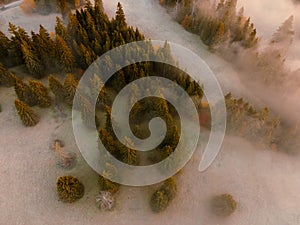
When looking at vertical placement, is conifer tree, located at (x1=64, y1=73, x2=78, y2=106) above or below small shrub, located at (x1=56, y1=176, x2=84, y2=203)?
above

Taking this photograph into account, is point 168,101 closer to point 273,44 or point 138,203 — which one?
point 138,203

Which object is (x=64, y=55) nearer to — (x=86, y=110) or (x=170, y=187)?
(x=86, y=110)

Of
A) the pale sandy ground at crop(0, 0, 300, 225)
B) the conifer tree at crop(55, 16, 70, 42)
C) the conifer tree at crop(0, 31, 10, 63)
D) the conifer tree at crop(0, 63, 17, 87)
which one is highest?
the conifer tree at crop(55, 16, 70, 42)

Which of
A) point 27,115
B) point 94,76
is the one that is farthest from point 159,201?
point 27,115

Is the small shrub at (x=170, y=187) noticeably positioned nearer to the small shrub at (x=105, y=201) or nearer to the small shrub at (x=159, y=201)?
the small shrub at (x=159, y=201)

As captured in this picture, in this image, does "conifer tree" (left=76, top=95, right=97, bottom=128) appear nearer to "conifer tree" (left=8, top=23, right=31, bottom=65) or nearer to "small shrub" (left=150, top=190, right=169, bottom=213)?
"small shrub" (left=150, top=190, right=169, bottom=213)

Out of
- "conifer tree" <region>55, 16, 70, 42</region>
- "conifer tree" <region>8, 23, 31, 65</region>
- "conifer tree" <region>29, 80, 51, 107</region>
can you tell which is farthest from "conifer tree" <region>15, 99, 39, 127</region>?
"conifer tree" <region>55, 16, 70, 42</region>

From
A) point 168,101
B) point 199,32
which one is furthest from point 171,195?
point 199,32
